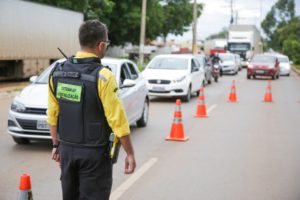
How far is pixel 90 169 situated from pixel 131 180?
3570 millimetres

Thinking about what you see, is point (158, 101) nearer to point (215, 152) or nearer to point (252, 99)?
point (252, 99)

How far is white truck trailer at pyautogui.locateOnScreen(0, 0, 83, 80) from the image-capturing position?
927 inches

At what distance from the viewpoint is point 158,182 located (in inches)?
292

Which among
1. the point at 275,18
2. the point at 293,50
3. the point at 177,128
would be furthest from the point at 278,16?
the point at 177,128

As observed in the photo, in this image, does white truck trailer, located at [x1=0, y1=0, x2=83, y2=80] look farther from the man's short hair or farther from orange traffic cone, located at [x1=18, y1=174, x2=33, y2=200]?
orange traffic cone, located at [x1=18, y1=174, x2=33, y2=200]

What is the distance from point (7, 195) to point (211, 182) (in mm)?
2636

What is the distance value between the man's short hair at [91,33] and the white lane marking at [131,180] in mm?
3034

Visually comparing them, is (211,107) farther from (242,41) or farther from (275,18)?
(275,18)

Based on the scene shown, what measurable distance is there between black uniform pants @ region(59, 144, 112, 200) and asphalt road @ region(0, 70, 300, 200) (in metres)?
2.60

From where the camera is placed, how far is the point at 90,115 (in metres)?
3.94

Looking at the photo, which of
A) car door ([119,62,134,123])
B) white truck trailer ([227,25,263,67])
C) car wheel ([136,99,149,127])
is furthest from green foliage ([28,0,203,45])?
car door ([119,62,134,123])

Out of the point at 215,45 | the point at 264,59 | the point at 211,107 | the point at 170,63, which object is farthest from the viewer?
the point at 215,45

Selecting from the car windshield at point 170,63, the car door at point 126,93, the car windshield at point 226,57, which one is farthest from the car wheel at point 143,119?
the car windshield at point 226,57

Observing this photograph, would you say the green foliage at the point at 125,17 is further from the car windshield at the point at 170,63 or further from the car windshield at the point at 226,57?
the car windshield at the point at 170,63
